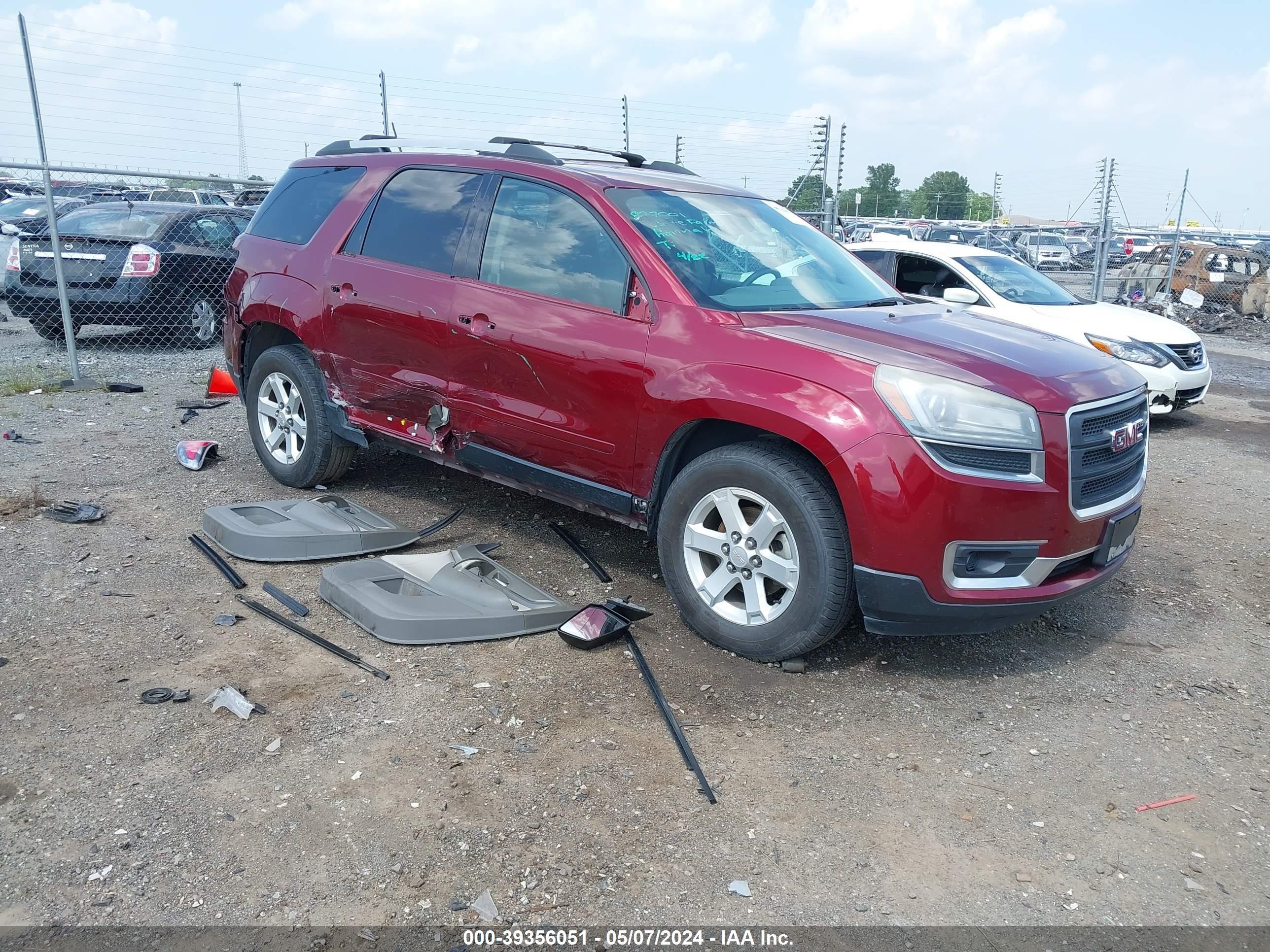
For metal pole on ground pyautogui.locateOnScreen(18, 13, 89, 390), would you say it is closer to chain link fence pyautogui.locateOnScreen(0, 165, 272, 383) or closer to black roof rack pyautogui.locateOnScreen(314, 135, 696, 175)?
chain link fence pyautogui.locateOnScreen(0, 165, 272, 383)

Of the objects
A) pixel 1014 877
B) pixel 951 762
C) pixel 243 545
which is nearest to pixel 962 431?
pixel 951 762

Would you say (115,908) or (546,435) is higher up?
(546,435)

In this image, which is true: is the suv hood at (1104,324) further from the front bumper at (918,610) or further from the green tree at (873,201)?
the green tree at (873,201)

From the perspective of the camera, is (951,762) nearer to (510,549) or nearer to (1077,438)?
(1077,438)

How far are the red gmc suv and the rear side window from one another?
34 millimetres

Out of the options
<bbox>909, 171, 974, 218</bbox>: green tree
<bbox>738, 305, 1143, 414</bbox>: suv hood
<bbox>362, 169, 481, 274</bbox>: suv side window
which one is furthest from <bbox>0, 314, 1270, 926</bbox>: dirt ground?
<bbox>909, 171, 974, 218</bbox>: green tree

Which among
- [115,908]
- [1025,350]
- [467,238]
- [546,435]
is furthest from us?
[467,238]

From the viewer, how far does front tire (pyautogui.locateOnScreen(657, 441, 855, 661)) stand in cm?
350

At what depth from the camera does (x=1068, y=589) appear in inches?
141

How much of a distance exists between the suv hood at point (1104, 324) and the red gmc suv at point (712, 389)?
4.11 meters

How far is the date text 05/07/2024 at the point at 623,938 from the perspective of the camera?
2.38 m

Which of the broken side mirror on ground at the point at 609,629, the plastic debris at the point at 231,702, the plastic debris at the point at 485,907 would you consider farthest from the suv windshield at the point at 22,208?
the plastic debris at the point at 485,907

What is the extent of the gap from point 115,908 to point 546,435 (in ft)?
7.98

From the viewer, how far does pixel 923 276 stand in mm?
9352
